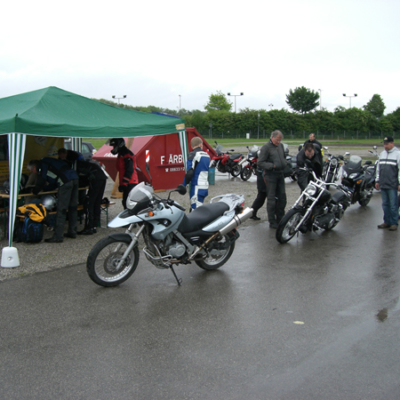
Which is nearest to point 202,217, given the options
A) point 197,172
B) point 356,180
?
point 197,172

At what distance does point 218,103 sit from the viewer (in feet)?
332

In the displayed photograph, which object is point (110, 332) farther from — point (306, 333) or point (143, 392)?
point (306, 333)

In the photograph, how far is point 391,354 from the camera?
3.95 metres

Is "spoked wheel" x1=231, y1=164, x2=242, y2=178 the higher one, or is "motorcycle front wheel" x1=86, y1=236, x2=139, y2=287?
"spoked wheel" x1=231, y1=164, x2=242, y2=178

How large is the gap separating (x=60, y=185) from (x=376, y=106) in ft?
289

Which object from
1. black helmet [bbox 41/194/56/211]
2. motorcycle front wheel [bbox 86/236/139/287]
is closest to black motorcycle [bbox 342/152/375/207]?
black helmet [bbox 41/194/56/211]

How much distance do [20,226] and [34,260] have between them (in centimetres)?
138

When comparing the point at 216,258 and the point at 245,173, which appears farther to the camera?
the point at 245,173

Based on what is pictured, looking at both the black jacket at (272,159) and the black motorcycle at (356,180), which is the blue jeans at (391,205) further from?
the black motorcycle at (356,180)

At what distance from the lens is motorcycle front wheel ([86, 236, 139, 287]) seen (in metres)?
5.40

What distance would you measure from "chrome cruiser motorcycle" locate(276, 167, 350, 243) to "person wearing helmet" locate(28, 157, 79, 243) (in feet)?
11.8

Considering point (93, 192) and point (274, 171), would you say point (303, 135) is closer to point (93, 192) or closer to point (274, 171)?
point (274, 171)

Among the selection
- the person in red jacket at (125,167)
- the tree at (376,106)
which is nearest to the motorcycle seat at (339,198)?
the person in red jacket at (125,167)

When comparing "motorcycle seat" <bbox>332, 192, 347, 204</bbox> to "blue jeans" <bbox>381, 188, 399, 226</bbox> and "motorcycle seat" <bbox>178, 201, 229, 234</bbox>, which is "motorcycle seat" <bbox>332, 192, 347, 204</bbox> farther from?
"motorcycle seat" <bbox>178, 201, 229, 234</bbox>
